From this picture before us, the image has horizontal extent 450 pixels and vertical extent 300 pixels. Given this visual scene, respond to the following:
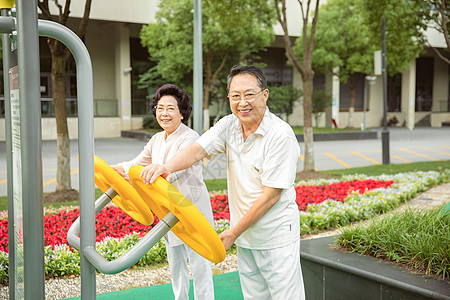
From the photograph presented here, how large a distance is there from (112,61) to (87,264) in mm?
22660

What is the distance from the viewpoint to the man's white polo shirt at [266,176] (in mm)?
2449

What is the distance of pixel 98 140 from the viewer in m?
21.5

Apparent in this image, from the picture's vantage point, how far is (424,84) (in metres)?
34.7

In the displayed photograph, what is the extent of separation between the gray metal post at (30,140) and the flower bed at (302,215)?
2700 millimetres

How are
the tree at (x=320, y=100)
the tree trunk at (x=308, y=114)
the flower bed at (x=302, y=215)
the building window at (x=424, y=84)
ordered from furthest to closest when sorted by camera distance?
1. the building window at (x=424, y=84)
2. the tree at (x=320, y=100)
3. the tree trunk at (x=308, y=114)
4. the flower bed at (x=302, y=215)

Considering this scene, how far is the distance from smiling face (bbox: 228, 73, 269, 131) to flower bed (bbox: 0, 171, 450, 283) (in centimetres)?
276

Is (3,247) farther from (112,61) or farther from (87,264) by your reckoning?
(112,61)

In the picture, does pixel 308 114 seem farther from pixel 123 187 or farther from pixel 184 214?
pixel 184 214

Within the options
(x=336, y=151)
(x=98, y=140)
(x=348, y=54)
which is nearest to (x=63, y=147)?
(x=336, y=151)

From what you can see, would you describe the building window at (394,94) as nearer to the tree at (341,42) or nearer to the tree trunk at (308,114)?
the tree at (341,42)

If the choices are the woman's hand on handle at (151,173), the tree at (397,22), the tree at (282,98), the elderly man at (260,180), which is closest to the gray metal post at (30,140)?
the woman's hand on handle at (151,173)

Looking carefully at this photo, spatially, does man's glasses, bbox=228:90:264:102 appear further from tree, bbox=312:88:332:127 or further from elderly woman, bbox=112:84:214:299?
tree, bbox=312:88:332:127

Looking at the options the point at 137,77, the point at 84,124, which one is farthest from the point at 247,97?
the point at 137,77

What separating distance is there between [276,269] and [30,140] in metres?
1.39
